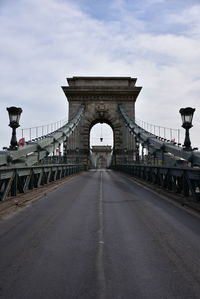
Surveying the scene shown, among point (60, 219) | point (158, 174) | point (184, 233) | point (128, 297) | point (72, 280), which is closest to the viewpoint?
point (128, 297)

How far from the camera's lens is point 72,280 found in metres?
3.14

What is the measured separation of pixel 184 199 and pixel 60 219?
4383 millimetres

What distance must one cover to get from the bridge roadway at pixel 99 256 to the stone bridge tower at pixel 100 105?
1817 inches

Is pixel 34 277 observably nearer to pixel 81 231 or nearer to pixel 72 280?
pixel 72 280

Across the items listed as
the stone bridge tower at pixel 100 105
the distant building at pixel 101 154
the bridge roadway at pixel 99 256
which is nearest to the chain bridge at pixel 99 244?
the bridge roadway at pixel 99 256

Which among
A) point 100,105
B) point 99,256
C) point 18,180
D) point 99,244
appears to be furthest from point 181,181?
point 100,105

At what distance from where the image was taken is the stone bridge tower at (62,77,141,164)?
53.1 metres

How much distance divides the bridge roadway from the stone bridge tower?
46.1m

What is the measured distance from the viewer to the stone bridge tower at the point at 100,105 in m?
53.1

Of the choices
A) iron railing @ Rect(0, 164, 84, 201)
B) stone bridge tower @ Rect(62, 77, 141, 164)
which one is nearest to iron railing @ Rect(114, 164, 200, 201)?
iron railing @ Rect(0, 164, 84, 201)

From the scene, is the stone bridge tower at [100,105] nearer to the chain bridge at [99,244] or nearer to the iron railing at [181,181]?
the iron railing at [181,181]

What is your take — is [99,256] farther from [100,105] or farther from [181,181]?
[100,105]

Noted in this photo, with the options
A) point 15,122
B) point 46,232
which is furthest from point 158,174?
point 46,232

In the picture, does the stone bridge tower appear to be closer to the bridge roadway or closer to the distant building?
the bridge roadway
